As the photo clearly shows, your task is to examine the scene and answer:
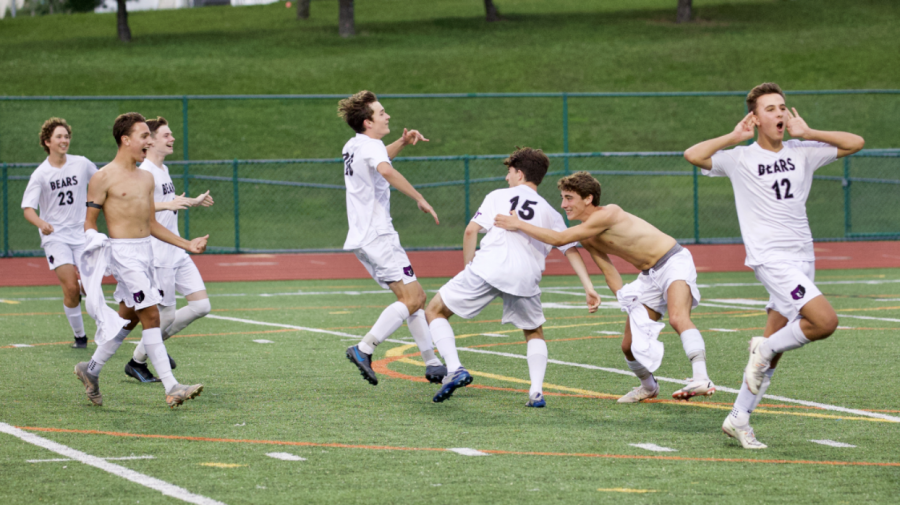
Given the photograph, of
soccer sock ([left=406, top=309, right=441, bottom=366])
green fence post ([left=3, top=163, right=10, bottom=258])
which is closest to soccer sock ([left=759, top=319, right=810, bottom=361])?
soccer sock ([left=406, top=309, right=441, bottom=366])

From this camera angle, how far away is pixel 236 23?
62250 mm

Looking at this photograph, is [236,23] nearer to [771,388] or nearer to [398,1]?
[398,1]

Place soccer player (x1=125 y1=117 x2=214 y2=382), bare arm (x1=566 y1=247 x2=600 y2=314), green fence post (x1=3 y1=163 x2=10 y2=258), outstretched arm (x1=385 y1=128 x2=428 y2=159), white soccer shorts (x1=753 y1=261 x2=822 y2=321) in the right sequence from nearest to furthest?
white soccer shorts (x1=753 y1=261 x2=822 y2=321) < bare arm (x1=566 y1=247 x2=600 y2=314) < outstretched arm (x1=385 y1=128 x2=428 y2=159) < soccer player (x1=125 y1=117 x2=214 y2=382) < green fence post (x1=3 y1=163 x2=10 y2=258)

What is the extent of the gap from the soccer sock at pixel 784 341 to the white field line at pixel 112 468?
10.5 feet

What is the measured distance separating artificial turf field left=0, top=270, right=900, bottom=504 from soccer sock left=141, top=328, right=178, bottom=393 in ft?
0.76

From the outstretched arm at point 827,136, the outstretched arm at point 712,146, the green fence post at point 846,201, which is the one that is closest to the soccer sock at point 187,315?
the outstretched arm at point 712,146

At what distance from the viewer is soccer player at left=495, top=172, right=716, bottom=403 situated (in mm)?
7539

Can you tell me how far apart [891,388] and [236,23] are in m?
57.5

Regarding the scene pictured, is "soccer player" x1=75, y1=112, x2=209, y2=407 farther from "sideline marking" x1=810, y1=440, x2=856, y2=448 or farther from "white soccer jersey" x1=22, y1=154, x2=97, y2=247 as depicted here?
"sideline marking" x1=810, y1=440, x2=856, y2=448

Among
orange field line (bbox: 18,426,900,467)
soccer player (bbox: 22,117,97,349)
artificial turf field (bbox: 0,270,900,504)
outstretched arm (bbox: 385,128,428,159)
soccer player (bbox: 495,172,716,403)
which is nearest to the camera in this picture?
artificial turf field (bbox: 0,270,900,504)

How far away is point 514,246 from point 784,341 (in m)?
2.14

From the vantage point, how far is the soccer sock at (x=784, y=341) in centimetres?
639

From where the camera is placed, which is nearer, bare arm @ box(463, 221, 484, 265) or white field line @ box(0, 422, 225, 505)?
white field line @ box(0, 422, 225, 505)

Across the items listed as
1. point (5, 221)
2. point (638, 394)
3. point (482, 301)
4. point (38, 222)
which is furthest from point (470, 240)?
point (5, 221)
